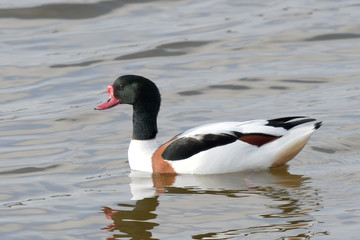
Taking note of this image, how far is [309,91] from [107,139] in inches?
148

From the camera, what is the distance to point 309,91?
13859 mm

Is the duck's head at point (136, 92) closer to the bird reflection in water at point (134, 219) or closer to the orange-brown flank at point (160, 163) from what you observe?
the orange-brown flank at point (160, 163)

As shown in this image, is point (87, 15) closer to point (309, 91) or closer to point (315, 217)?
point (309, 91)

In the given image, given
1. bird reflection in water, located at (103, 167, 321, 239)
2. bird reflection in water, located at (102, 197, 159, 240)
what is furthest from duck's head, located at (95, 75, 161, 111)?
bird reflection in water, located at (102, 197, 159, 240)

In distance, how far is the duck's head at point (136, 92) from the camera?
34.9ft

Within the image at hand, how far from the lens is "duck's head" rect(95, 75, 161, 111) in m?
10.6

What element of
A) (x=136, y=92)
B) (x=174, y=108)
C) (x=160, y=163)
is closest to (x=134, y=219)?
(x=160, y=163)

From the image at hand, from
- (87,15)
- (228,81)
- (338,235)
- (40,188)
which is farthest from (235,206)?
(87,15)

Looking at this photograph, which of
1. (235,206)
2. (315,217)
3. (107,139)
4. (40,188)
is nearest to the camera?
(315,217)

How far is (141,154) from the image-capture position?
34.4ft

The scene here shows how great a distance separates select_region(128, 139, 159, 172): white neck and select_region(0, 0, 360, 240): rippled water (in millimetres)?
143

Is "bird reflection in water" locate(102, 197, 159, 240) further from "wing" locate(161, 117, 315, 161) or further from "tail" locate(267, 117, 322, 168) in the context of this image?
"tail" locate(267, 117, 322, 168)

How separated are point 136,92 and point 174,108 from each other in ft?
8.98

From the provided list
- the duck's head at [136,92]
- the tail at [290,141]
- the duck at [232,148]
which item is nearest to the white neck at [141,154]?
the duck at [232,148]
